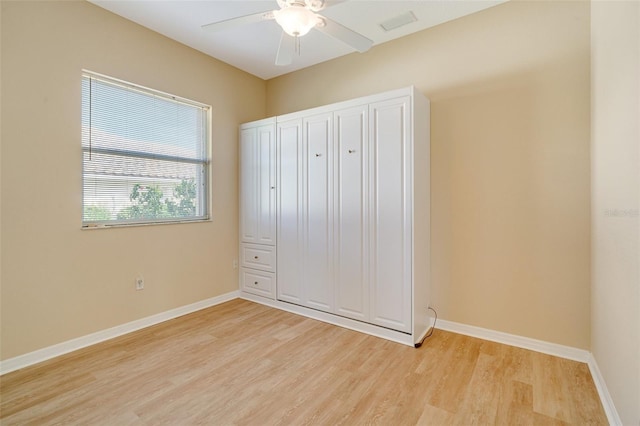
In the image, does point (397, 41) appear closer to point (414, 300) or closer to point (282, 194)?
point (282, 194)

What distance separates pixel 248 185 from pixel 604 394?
11.4ft

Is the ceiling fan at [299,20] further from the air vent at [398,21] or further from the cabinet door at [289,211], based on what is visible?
the cabinet door at [289,211]

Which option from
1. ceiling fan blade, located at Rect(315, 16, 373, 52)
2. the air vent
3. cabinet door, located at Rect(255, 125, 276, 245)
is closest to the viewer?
ceiling fan blade, located at Rect(315, 16, 373, 52)

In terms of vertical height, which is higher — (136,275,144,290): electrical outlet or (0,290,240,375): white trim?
(136,275,144,290): electrical outlet

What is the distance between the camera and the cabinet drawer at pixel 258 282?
3457mm

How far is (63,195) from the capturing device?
2363 millimetres

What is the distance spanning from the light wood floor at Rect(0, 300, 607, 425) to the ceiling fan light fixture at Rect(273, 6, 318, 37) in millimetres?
2215

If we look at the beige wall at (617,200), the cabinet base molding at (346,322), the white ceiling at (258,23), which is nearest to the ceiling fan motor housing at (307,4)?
the white ceiling at (258,23)

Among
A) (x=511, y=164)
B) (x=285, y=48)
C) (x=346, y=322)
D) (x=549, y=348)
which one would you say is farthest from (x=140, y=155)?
(x=549, y=348)

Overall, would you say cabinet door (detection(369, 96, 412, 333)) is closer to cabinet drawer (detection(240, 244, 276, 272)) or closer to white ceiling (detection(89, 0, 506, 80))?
white ceiling (detection(89, 0, 506, 80))

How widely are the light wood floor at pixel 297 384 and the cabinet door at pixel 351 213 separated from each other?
0.36m

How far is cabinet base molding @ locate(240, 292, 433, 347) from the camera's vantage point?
253cm

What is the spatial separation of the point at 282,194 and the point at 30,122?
6.88ft

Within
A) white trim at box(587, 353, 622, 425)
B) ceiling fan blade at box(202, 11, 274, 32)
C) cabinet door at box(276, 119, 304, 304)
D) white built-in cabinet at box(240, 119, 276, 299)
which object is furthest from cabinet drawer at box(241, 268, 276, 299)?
white trim at box(587, 353, 622, 425)
